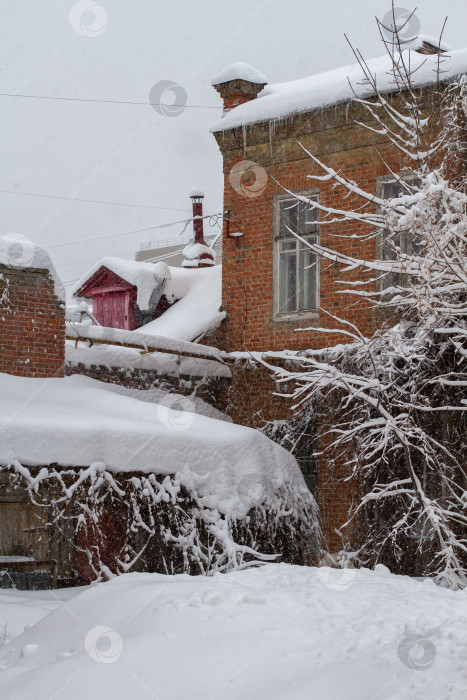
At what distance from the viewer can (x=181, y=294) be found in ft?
61.9

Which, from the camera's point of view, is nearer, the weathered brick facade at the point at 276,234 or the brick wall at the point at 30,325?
the brick wall at the point at 30,325

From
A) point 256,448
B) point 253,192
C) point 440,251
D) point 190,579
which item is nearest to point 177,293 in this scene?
point 253,192

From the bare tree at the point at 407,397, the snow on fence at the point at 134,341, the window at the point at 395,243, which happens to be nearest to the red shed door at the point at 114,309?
the snow on fence at the point at 134,341

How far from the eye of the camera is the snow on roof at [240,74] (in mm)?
16938

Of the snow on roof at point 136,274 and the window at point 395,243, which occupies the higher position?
the window at point 395,243

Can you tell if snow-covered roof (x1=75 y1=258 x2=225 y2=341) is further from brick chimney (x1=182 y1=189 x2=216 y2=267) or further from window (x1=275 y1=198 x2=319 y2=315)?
window (x1=275 y1=198 x2=319 y2=315)

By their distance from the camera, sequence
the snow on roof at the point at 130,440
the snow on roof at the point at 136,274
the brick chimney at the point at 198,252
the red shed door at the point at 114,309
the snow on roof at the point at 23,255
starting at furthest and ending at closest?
the brick chimney at the point at 198,252 → the red shed door at the point at 114,309 → the snow on roof at the point at 136,274 → the snow on roof at the point at 23,255 → the snow on roof at the point at 130,440

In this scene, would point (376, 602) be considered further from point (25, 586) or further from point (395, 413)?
point (395, 413)

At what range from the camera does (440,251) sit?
29.2 feet

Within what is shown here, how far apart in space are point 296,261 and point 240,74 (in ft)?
11.9

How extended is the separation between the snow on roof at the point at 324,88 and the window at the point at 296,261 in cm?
153

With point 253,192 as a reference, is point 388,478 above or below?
below

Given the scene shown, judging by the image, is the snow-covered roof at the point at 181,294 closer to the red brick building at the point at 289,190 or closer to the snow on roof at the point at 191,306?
the snow on roof at the point at 191,306

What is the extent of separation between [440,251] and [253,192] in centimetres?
789
